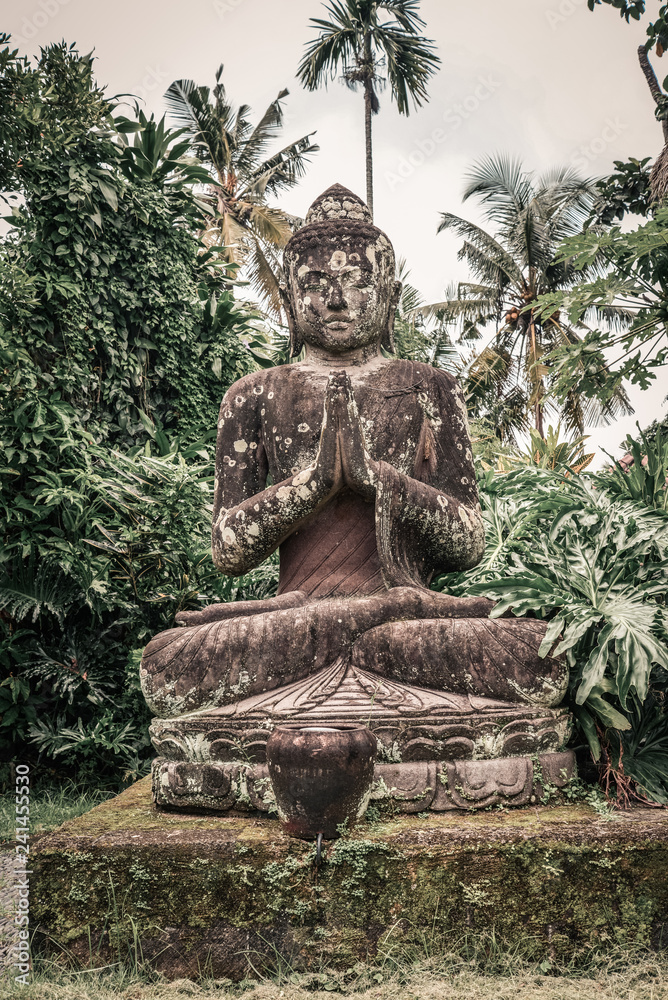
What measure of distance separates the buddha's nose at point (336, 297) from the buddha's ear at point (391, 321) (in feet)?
1.46

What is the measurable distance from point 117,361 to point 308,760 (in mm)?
4657

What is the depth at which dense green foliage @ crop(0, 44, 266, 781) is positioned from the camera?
5656 mm

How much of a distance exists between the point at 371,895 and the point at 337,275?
2938mm

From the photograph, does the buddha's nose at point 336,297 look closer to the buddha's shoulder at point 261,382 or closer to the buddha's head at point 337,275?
the buddha's head at point 337,275

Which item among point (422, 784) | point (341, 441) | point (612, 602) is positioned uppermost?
point (341, 441)

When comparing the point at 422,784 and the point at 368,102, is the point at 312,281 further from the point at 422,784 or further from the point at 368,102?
the point at 368,102

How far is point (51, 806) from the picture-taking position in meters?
5.14

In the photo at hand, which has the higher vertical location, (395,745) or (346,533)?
(346,533)

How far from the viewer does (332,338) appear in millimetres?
4371

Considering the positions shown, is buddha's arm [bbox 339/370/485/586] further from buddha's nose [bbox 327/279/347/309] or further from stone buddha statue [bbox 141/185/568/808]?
buddha's nose [bbox 327/279/347/309]

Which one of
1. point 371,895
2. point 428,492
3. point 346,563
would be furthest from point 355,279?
point 371,895

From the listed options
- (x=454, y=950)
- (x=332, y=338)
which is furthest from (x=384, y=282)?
(x=454, y=950)

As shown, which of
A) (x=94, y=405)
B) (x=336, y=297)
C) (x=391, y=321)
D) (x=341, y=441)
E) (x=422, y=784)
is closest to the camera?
(x=422, y=784)

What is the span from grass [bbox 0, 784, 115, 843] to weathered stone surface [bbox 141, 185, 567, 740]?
1.83m
